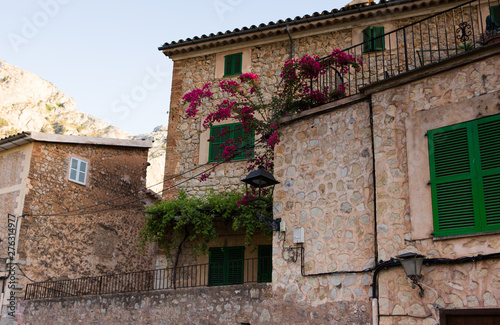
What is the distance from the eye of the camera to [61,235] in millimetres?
18750

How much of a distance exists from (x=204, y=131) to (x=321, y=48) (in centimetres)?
430

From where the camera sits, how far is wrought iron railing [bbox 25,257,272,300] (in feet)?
47.2

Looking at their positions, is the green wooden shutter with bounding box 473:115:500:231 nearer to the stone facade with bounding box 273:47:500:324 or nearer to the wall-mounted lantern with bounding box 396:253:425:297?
the stone facade with bounding box 273:47:500:324

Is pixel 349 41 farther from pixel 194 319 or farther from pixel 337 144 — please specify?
pixel 194 319

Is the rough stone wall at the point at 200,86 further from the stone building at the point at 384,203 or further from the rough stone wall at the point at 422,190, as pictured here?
the rough stone wall at the point at 422,190

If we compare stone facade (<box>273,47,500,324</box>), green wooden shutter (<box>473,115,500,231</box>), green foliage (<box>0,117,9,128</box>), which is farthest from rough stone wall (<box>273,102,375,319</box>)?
green foliage (<box>0,117,9,128</box>)

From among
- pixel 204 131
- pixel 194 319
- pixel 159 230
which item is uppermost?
pixel 204 131

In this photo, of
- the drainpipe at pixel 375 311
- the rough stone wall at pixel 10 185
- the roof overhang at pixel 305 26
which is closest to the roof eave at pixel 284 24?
the roof overhang at pixel 305 26

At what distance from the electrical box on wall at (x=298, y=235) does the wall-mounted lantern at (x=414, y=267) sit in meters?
2.29

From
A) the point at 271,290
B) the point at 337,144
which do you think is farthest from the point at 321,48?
the point at 271,290

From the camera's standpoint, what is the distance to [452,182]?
26.7 ft

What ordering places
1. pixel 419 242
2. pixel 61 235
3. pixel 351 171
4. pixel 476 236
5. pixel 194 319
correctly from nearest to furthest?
pixel 476 236, pixel 419 242, pixel 351 171, pixel 194 319, pixel 61 235

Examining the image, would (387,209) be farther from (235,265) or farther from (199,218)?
(235,265)

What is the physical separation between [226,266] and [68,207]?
23.7 feet
